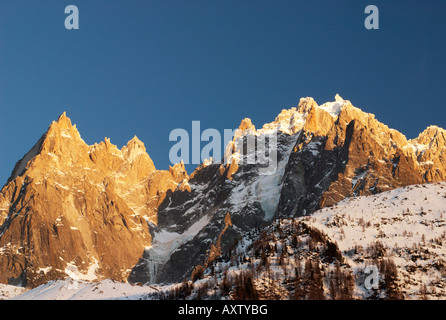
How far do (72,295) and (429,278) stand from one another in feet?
170

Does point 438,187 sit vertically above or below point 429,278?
above

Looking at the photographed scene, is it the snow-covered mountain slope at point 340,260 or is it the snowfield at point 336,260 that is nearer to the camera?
the snow-covered mountain slope at point 340,260

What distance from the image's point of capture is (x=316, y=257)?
8681cm

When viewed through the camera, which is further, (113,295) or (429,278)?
(113,295)

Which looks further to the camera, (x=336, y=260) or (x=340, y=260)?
(x=340, y=260)

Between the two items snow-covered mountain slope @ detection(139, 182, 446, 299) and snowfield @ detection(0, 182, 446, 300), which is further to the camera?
snowfield @ detection(0, 182, 446, 300)

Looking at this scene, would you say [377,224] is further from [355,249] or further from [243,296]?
[243,296]
